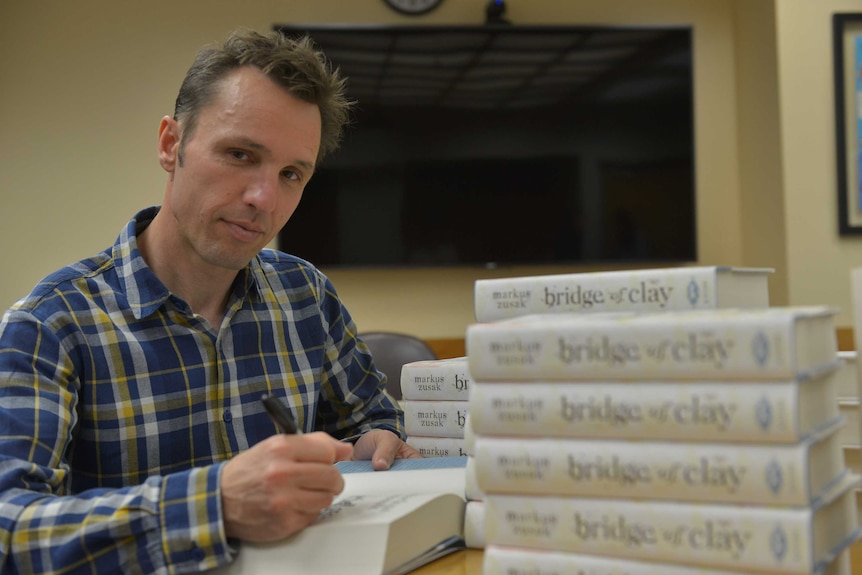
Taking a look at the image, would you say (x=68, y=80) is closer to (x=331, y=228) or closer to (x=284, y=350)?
(x=331, y=228)

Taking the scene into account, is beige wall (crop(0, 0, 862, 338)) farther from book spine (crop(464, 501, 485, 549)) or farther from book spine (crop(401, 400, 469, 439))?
book spine (crop(464, 501, 485, 549))

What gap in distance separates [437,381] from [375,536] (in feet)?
1.11

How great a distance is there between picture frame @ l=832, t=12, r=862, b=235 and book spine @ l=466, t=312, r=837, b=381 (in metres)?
2.72

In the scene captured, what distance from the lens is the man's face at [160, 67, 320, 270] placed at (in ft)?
3.80

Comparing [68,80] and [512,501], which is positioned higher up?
[68,80]

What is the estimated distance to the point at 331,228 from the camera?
3266mm

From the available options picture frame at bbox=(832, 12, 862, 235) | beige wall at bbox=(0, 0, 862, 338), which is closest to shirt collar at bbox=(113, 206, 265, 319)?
beige wall at bbox=(0, 0, 862, 338)

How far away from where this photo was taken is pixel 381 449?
115 centimetres

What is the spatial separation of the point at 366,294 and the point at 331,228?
1.03 ft

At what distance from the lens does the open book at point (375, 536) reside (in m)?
0.72

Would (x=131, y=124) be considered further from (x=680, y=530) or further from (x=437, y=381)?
(x=680, y=530)

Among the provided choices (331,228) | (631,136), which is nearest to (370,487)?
(331,228)

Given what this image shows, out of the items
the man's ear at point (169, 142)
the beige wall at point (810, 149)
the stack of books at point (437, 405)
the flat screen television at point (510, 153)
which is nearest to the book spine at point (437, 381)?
the stack of books at point (437, 405)

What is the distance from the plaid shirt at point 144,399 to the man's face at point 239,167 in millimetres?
95
